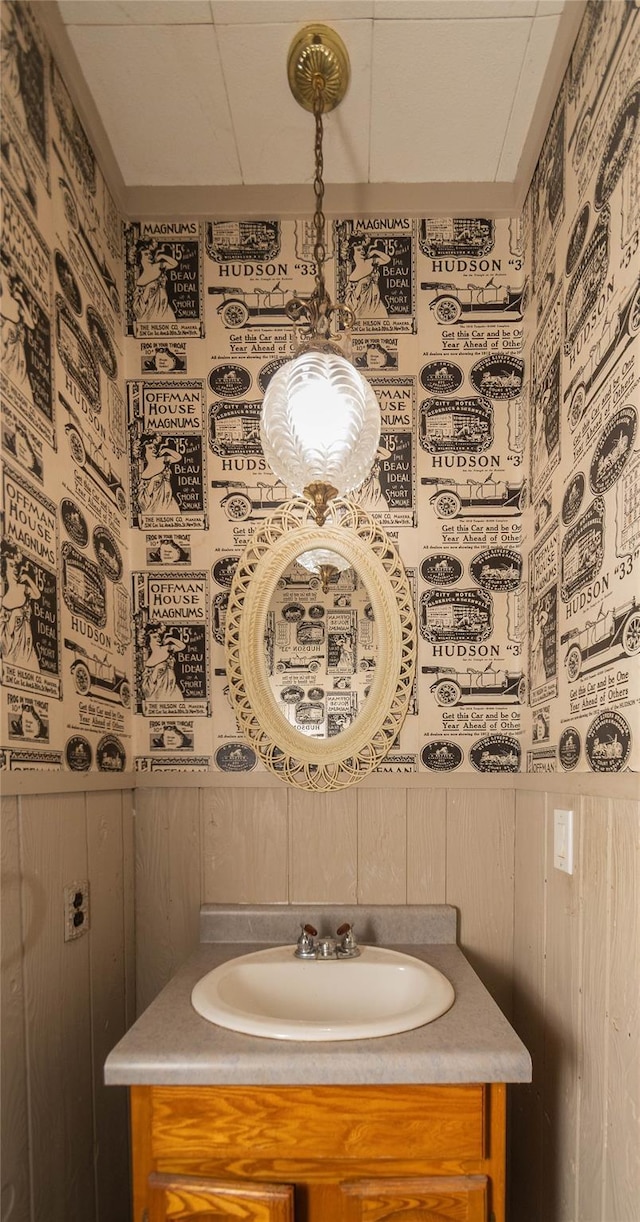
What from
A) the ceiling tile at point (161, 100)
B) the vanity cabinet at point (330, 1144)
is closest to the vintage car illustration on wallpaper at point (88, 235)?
the ceiling tile at point (161, 100)

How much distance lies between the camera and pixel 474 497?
1547mm

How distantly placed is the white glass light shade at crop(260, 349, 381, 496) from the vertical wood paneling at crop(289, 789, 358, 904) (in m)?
0.68

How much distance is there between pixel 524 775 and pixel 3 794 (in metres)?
0.99

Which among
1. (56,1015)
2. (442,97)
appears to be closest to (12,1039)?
(56,1015)

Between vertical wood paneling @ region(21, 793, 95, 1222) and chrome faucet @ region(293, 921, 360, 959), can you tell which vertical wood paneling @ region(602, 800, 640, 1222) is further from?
vertical wood paneling @ region(21, 793, 95, 1222)

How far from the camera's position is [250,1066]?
0.94m

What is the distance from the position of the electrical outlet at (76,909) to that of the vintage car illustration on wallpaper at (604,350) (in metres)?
1.17

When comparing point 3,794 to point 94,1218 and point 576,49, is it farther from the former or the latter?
point 576,49

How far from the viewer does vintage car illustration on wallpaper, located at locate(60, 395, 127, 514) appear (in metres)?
1.28

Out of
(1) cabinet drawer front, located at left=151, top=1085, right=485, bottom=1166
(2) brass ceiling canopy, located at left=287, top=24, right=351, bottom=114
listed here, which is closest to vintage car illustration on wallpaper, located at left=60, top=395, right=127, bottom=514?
(2) brass ceiling canopy, located at left=287, top=24, right=351, bottom=114

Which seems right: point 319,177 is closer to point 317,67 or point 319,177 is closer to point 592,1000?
point 317,67

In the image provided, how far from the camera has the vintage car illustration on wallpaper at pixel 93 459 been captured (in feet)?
4.21

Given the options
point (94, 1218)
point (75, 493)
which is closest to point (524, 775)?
point (75, 493)

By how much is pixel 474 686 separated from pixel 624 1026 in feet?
2.35
